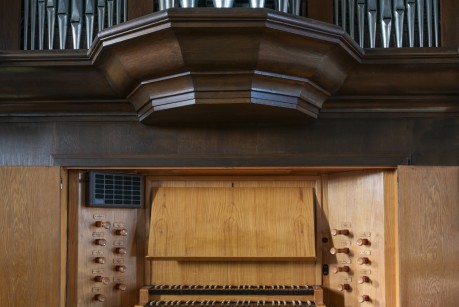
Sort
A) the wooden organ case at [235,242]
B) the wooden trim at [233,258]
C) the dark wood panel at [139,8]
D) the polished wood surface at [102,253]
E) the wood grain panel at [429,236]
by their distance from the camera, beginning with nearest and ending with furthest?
the wood grain panel at [429,236], the dark wood panel at [139,8], the polished wood surface at [102,253], the wooden organ case at [235,242], the wooden trim at [233,258]

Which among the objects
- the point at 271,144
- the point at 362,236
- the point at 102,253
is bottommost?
the point at 102,253

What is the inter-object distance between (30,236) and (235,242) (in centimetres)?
139

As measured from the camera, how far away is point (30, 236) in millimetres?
3836

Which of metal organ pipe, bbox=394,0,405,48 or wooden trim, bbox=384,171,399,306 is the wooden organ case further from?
metal organ pipe, bbox=394,0,405,48

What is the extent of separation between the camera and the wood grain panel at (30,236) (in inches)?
149

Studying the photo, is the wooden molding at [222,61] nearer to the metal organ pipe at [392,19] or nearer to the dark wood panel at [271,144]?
the dark wood panel at [271,144]

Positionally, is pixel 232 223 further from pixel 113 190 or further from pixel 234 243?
pixel 113 190

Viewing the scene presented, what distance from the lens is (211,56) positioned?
10.9ft

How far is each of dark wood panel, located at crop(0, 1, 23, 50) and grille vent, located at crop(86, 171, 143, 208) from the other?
2.96 ft

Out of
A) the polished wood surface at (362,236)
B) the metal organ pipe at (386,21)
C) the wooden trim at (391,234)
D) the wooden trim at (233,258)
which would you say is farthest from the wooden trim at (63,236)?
the metal organ pipe at (386,21)

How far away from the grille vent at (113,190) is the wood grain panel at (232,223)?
0.19 m

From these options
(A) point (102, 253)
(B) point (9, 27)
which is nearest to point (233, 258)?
(A) point (102, 253)

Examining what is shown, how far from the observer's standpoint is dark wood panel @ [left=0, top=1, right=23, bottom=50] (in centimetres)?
392

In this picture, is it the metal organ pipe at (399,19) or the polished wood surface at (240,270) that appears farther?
the polished wood surface at (240,270)
